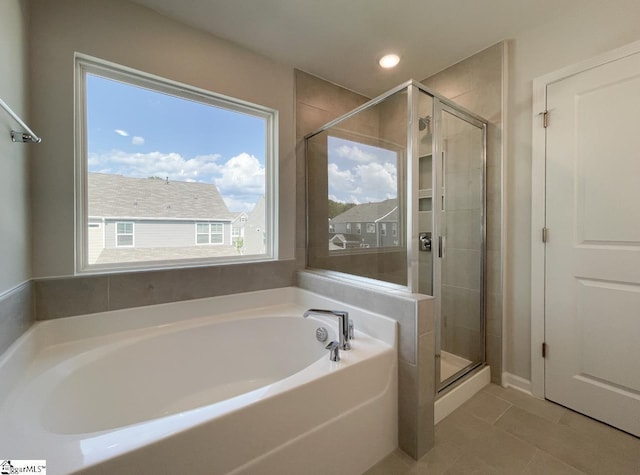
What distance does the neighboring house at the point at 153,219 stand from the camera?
1623 millimetres

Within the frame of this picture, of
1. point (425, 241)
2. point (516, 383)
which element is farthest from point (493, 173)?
point (516, 383)

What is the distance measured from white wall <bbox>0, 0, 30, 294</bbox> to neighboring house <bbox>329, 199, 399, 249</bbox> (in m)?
1.78

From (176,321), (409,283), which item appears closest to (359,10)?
(409,283)

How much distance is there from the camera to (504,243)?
1.93 m

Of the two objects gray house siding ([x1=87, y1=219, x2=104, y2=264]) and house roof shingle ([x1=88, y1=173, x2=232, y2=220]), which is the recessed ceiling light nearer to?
house roof shingle ([x1=88, y1=173, x2=232, y2=220])

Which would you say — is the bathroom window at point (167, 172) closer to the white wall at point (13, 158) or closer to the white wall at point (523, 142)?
the white wall at point (13, 158)

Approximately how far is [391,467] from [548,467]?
0.72m

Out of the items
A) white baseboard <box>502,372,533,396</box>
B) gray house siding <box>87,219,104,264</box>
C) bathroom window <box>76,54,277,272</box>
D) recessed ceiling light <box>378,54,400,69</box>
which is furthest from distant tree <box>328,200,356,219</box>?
white baseboard <box>502,372,533,396</box>

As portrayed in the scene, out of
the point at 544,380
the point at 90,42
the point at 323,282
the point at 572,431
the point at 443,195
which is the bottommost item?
the point at 572,431

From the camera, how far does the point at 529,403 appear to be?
1729 mm

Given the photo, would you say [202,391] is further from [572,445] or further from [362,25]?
[362,25]

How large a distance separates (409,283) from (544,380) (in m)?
1.20

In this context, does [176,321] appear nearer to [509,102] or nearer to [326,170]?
[326,170]

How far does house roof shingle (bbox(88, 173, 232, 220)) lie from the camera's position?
163 centimetres
